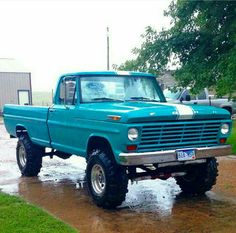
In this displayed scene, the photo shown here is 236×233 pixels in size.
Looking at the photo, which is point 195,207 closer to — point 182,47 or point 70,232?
point 70,232

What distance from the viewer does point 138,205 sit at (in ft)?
22.2

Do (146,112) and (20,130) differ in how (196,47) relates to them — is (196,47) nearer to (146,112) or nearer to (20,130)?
(20,130)

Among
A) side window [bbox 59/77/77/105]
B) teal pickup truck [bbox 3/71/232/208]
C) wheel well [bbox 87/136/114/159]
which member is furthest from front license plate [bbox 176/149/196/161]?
side window [bbox 59/77/77/105]

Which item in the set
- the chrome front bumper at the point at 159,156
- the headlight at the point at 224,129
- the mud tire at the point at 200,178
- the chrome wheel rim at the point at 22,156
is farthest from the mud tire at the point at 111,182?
the chrome wheel rim at the point at 22,156

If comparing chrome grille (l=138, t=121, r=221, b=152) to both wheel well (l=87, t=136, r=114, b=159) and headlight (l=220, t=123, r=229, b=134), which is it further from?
wheel well (l=87, t=136, r=114, b=159)

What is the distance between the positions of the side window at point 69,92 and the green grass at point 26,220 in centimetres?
189

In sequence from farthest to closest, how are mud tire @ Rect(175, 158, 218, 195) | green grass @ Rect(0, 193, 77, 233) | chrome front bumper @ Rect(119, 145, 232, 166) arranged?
mud tire @ Rect(175, 158, 218, 195), chrome front bumper @ Rect(119, 145, 232, 166), green grass @ Rect(0, 193, 77, 233)

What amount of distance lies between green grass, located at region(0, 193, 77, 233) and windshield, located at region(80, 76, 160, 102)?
6.69ft

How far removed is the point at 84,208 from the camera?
6668mm

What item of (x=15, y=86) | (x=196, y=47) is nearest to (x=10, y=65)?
(x=15, y=86)

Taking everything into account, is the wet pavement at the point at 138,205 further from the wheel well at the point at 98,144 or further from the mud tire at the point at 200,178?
the wheel well at the point at 98,144

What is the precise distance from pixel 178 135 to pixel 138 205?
1.33 m

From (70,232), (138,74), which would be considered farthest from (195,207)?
(138,74)

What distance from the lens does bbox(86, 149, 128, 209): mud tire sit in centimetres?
626
